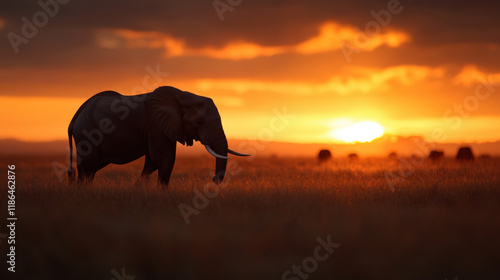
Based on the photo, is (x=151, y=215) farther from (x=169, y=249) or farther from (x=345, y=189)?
(x=345, y=189)

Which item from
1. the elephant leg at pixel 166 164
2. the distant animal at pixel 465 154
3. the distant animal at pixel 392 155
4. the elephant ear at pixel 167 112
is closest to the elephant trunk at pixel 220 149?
the elephant ear at pixel 167 112

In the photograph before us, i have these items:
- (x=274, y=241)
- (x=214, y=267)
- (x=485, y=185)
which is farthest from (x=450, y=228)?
(x=485, y=185)

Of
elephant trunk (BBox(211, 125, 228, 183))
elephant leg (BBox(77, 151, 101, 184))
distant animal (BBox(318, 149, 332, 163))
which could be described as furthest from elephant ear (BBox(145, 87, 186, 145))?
distant animal (BBox(318, 149, 332, 163))

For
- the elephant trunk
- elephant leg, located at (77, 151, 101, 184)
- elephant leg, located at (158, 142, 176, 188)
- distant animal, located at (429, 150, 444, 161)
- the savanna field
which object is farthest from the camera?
distant animal, located at (429, 150, 444, 161)

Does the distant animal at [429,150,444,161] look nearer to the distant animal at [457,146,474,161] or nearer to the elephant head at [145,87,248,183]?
the distant animal at [457,146,474,161]

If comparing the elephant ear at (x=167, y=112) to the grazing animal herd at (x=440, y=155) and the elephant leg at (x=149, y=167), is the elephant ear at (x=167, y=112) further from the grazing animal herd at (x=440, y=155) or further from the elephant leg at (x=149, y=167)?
the grazing animal herd at (x=440, y=155)

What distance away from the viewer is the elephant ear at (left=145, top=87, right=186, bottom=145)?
10.6m

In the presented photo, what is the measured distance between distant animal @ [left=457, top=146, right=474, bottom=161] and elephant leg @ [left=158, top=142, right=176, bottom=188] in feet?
68.8

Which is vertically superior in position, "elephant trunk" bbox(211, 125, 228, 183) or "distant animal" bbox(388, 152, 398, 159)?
"distant animal" bbox(388, 152, 398, 159)

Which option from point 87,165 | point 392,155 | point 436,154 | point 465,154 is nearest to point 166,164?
point 87,165

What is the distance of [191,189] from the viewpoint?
400 inches

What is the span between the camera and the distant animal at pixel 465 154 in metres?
27.3

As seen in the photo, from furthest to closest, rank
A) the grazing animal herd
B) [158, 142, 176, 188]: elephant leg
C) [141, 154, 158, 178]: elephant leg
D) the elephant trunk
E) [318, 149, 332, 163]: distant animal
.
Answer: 1. [318, 149, 332, 163]: distant animal
2. the grazing animal herd
3. [141, 154, 158, 178]: elephant leg
4. the elephant trunk
5. [158, 142, 176, 188]: elephant leg

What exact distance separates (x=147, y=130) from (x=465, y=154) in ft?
72.4
